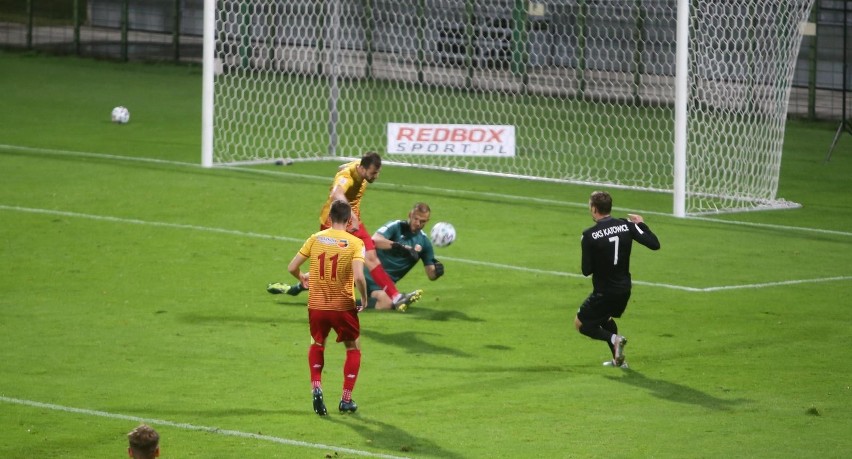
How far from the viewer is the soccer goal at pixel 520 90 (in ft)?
69.9

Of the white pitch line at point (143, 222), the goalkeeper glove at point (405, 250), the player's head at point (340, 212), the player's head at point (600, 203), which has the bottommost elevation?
the white pitch line at point (143, 222)

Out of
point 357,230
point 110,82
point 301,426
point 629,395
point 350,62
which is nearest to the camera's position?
point 301,426

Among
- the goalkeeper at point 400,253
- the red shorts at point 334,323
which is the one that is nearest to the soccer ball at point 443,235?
the goalkeeper at point 400,253

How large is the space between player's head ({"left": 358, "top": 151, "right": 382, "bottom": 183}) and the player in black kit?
7.11 feet

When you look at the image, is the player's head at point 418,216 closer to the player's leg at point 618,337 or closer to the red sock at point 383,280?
the red sock at point 383,280

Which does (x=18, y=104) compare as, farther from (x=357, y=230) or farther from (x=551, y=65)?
(x=357, y=230)

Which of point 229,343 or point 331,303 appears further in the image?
point 229,343

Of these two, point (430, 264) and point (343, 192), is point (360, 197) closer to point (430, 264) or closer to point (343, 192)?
point (343, 192)

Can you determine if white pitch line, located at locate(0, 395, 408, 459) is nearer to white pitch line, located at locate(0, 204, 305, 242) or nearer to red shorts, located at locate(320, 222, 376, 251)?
red shorts, located at locate(320, 222, 376, 251)

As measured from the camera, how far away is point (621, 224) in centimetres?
1232

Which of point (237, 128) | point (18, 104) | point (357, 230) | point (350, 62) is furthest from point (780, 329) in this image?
point (18, 104)

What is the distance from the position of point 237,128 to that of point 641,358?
14216mm

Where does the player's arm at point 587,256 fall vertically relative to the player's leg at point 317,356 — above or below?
above

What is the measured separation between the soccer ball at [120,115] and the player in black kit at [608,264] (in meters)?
17.6
